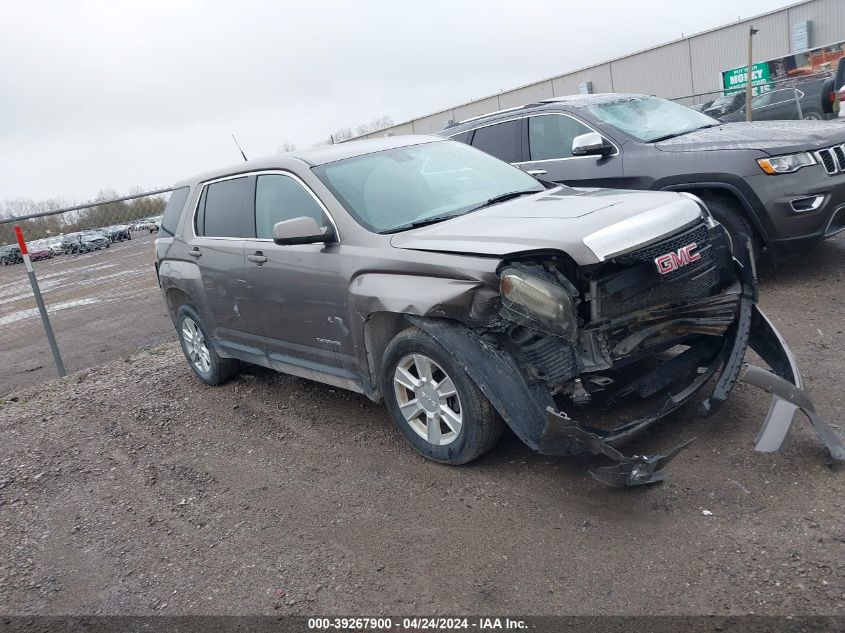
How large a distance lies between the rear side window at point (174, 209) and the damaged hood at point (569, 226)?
2.86 m

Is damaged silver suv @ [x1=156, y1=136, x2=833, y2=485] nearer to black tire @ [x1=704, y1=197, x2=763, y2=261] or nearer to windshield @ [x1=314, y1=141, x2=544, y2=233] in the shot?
windshield @ [x1=314, y1=141, x2=544, y2=233]

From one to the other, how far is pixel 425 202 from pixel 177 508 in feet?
7.98

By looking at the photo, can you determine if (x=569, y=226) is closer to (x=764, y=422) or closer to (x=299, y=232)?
(x=764, y=422)

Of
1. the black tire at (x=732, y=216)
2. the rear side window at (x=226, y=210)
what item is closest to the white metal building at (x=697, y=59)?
the black tire at (x=732, y=216)

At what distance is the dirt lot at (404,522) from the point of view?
303cm

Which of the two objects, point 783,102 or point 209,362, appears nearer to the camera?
point 209,362

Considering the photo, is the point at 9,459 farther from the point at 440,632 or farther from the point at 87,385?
the point at 440,632

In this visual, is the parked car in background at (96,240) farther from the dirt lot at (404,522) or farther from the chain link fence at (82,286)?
the dirt lot at (404,522)

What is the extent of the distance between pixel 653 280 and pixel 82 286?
1130cm

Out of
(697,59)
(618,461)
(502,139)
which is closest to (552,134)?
(502,139)

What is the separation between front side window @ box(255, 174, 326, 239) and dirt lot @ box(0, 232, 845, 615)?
1.47 meters

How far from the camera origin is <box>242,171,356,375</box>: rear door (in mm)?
4672

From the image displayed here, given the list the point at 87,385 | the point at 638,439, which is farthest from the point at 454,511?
the point at 87,385

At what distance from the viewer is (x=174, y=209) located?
6512 mm
